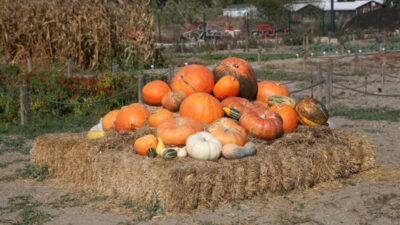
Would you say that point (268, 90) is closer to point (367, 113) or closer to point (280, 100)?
point (280, 100)

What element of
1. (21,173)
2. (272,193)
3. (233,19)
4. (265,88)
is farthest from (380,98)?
(233,19)

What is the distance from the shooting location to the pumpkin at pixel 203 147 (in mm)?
5316

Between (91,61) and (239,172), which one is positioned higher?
(91,61)

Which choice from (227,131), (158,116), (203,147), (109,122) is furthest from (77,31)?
(203,147)

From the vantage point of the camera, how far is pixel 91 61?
17.2 meters

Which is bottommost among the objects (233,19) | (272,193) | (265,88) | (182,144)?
(272,193)

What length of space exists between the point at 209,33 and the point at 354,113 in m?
26.8

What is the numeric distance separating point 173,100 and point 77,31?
11.2m

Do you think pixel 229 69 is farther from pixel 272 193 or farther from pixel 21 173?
pixel 21 173

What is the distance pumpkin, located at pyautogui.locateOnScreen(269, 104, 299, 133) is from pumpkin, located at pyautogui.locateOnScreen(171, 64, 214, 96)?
1033 millimetres

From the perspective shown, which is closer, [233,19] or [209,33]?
[209,33]

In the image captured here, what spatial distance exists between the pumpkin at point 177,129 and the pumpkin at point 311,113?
1473 mm

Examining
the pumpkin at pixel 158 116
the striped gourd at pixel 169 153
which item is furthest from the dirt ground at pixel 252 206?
the pumpkin at pixel 158 116

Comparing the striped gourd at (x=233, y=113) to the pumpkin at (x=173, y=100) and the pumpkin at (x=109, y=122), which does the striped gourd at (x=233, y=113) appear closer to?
the pumpkin at (x=173, y=100)
